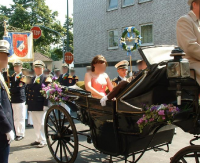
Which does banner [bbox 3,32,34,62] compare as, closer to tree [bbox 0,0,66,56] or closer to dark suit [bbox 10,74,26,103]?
dark suit [bbox 10,74,26,103]

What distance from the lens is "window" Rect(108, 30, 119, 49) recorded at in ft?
65.0

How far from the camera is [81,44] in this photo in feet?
73.6

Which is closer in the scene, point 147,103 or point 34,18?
point 147,103

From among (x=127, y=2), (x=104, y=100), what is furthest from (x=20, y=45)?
(x=127, y=2)

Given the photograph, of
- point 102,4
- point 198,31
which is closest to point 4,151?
point 198,31

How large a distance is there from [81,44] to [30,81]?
16244mm

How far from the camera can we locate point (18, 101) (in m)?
7.03

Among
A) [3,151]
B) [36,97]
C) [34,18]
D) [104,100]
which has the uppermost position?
[34,18]

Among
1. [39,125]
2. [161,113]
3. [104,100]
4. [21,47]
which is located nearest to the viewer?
[161,113]

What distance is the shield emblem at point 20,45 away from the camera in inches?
387

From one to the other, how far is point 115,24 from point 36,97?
1436cm

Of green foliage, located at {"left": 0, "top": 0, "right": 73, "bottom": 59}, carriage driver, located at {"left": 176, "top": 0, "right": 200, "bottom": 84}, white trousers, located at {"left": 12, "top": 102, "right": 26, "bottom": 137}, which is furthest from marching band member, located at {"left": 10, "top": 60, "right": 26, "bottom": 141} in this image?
green foliage, located at {"left": 0, "top": 0, "right": 73, "bottom": 59}

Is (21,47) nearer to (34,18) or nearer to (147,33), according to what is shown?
(147,33)

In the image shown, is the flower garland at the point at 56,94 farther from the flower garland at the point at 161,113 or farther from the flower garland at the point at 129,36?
the flower garland at the point at 161,113
